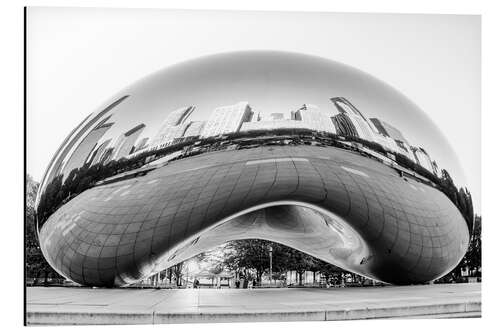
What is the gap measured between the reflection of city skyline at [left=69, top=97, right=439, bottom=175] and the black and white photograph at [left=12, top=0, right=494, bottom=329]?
0.05ft

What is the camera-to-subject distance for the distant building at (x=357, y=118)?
6.46 meters

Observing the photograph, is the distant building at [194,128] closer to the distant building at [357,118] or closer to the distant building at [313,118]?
the distant building at [313,118]

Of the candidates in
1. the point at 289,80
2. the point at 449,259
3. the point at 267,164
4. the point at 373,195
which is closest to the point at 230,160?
the point at 267,164

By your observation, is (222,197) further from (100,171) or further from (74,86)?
(74,86)

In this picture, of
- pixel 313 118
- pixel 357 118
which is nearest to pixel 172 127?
pixel 313 118

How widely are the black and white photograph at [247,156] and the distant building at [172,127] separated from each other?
0.03 m

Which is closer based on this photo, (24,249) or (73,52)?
(24,249)

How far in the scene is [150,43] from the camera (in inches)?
312

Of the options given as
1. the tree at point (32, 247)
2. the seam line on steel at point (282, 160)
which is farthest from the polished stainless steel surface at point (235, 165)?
the tree at point (32, 247)

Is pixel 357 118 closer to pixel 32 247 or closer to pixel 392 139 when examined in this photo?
pixel 392 139

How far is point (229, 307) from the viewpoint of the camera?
6.53m

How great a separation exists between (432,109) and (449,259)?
216 centimetres

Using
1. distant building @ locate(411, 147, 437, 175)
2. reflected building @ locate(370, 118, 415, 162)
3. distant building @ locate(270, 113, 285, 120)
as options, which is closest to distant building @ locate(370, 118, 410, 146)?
reflected building @ locate(370, 118, 415, 162)

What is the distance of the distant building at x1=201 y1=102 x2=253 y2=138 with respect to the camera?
19.9 ft
